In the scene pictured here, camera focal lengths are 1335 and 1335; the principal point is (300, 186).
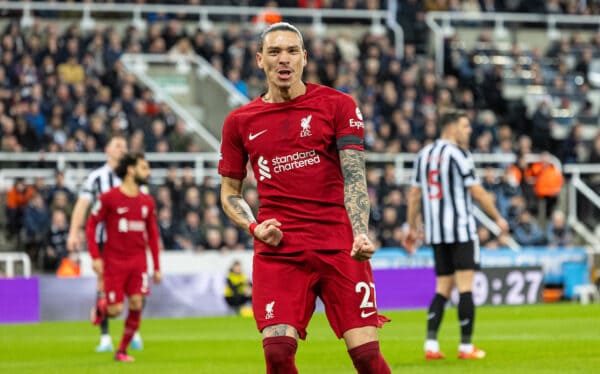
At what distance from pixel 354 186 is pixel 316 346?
8804 mm

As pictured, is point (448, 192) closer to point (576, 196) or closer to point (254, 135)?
point (254, 135)

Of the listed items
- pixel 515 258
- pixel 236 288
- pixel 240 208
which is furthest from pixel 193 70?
pixel 240 208

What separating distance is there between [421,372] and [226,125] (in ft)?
16.2

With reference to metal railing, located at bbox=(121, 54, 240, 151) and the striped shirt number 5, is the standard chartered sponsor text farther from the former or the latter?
metal railing, located at bbox=(121, 54, 240, 151)

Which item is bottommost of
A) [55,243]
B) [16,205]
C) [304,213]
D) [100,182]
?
[55,243]

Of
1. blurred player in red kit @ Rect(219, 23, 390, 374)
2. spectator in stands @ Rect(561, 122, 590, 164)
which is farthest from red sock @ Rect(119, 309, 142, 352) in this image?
spectator in stands @ Rect(561, 122, 590, 164)

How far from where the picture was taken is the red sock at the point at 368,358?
7082 mm

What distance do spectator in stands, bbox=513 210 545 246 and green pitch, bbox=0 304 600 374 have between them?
5.25 m

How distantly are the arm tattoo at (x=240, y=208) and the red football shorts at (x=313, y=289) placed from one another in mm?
446

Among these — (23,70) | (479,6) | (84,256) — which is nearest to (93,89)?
(23,70)

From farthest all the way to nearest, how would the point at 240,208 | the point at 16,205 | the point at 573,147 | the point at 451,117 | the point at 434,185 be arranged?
the point at 573,147 < the point at 16,205 < the point at 434,185 < the point at 451,117 < the point at 240,208

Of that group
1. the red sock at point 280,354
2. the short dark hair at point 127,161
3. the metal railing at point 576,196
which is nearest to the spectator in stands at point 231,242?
the metal railing at point 576,196

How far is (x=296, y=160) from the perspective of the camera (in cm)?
729

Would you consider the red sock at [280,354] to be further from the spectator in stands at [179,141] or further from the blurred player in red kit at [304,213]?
the spectator in stands at [179,141]
